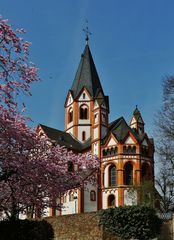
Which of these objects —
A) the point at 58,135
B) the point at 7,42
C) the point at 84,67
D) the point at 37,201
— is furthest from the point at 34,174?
the point at 84,67

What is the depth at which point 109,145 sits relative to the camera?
182 feet

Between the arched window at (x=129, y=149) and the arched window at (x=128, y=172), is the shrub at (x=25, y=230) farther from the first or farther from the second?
the arched window at (x=129, y=149)

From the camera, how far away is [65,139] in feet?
210

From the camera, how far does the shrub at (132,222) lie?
87.6 ft

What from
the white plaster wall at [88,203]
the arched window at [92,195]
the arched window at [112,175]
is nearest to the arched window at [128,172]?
the arched window at [112,175]

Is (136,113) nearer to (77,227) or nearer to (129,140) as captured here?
(129,140)

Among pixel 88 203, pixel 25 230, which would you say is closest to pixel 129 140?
pixel 88 203

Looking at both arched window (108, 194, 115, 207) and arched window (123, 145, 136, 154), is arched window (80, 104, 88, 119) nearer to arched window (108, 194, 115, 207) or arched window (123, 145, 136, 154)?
arched window (123, 145, 136, 154)

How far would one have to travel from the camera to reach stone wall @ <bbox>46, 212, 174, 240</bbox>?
27500 millimetres

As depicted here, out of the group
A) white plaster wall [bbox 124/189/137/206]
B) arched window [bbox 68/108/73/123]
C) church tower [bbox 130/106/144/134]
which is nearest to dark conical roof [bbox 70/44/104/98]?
arched window [bbox 68/108/73/123]

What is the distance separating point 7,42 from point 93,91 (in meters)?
54.7

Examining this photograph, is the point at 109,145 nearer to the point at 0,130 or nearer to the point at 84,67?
the point at 84,67

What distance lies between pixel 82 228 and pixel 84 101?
131 ft

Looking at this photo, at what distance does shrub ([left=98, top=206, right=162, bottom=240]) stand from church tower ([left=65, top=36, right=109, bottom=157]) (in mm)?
32927
